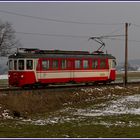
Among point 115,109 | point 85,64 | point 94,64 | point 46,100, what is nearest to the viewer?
point 115,109

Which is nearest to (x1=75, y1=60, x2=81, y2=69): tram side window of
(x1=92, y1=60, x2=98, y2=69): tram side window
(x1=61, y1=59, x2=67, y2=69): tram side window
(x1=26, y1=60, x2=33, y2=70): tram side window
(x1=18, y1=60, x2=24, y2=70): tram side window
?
(x1=61, y1=59, x2=67, y2=69): tram side window

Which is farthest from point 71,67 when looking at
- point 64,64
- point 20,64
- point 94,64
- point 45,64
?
point 20,64

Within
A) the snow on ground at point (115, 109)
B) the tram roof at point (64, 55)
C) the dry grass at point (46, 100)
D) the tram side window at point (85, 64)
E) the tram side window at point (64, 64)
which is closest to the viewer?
the snow on ground at point (115, 109)

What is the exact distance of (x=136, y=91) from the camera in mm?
41438

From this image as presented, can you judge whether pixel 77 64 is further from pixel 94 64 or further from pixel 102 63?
pixel 102 63

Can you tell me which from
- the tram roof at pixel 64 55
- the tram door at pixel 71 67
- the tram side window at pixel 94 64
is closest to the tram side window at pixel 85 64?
the tram roof at pixel 64 55

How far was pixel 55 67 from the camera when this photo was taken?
37.0 meters

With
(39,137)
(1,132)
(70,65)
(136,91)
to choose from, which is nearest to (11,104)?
(1,132)

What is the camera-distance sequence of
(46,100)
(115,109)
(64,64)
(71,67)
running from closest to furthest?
1. (115,109)
2. (46,100)
3. (64,64)
4. (71,67)

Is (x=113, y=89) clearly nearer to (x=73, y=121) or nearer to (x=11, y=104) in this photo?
(x=11, y=104)

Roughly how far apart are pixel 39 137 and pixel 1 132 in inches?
87.7

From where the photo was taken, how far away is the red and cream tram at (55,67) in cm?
3491

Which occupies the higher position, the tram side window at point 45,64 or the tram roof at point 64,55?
the tram roof at point 64,55

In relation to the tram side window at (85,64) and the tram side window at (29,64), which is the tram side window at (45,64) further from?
the tram side window at (85,64)
